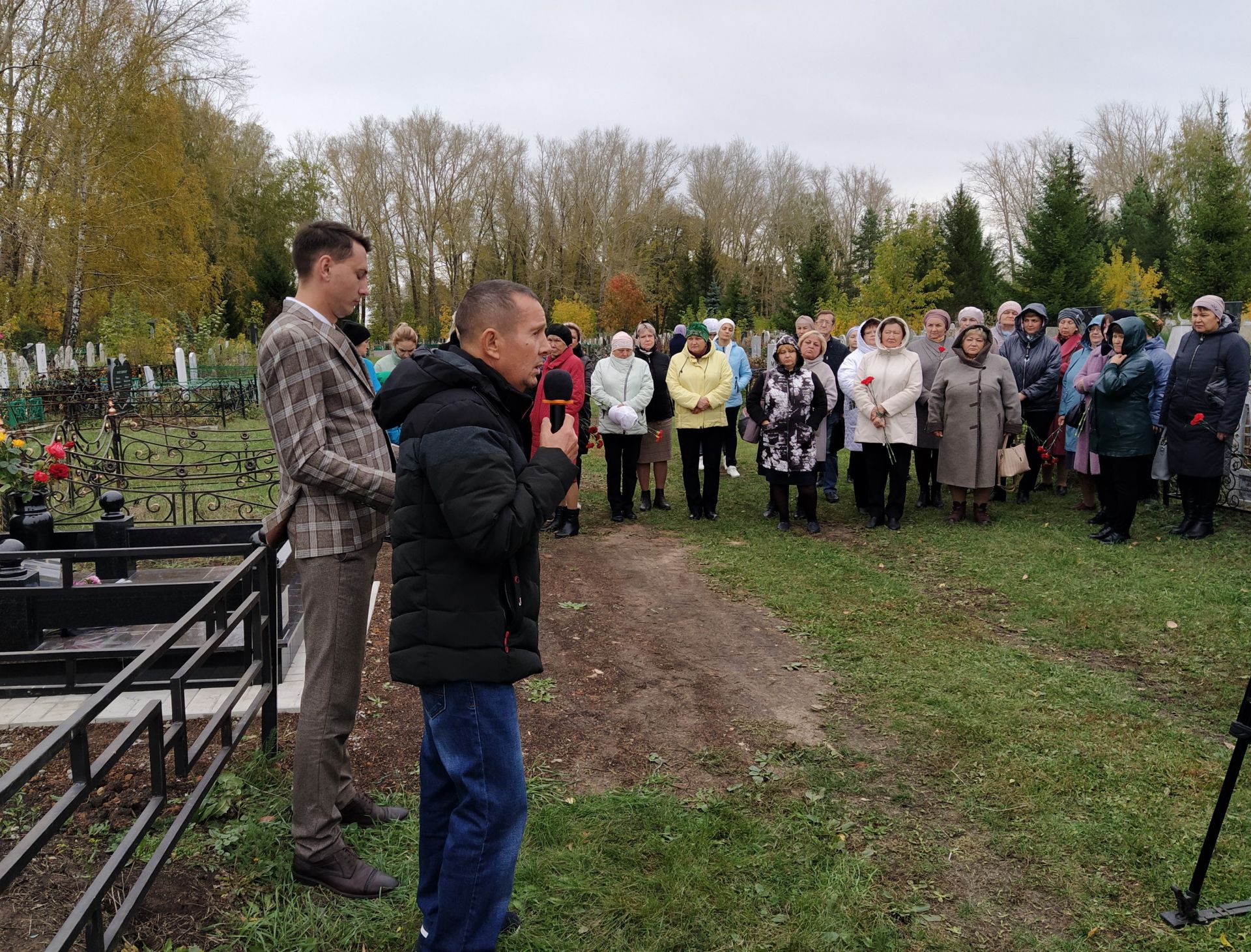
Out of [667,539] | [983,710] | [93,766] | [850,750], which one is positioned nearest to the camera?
[93,766]

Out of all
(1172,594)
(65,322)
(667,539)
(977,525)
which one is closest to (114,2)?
(65,322)

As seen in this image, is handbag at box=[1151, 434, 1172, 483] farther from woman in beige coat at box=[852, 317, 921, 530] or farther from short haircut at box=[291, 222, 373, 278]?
short haircut at box=[291, 222, 373, 278]

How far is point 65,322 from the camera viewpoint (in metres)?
27.1

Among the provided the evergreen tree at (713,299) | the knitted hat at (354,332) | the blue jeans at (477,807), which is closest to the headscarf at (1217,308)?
the knitted hat at (354,332)

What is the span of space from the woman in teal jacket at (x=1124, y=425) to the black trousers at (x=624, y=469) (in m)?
4.52

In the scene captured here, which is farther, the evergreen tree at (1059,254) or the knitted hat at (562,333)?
the evergreen tree at (1059,254)

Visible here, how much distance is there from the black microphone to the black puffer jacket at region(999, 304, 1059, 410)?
339 inches

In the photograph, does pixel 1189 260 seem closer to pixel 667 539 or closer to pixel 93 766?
pixel 667 539

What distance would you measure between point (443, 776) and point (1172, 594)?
6018mm

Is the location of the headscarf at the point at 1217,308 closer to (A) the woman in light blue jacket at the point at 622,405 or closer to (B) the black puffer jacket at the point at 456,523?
(A) the woman in light blue jacket at the point at 622,405

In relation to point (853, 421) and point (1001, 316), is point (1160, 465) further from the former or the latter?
point (853, 421)

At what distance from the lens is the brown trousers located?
2.91 m

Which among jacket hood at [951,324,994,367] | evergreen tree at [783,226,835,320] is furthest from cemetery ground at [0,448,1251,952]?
evergreen tree at [783,226,835,320]

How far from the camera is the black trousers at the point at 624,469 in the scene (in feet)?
31.6
